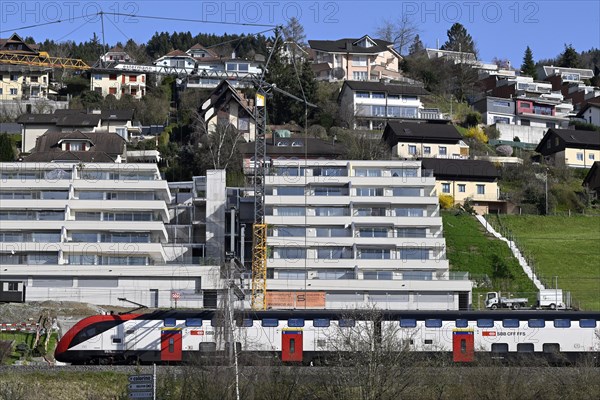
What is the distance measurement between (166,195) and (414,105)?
40.9m

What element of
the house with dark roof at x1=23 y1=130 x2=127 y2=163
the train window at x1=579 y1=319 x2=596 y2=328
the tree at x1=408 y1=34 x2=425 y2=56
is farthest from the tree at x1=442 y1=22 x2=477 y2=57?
the train window at x1=579 y1=319 x2=596 y2=328

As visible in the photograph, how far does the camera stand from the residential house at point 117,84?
111m

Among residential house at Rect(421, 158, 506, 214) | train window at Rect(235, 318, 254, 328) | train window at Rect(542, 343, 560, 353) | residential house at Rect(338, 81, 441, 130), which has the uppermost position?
residential house at Rect(338, 81, 441, 130)

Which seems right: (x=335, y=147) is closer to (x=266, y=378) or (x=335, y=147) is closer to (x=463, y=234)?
(x=463, y=234)

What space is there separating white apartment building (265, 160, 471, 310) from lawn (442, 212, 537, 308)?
2022mm

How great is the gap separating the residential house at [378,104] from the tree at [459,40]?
4287 centimetres

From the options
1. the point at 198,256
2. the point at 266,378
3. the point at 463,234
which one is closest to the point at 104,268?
the point at 198,256

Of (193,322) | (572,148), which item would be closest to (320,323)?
(193,322)

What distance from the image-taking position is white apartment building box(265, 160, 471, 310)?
2500 inches

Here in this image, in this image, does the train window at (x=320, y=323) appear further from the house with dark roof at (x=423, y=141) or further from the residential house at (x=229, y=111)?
the residential house at (x=229, y=111)

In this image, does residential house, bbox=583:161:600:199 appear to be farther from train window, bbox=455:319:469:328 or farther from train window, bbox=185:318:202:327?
train window, bbox=185:318:202:327

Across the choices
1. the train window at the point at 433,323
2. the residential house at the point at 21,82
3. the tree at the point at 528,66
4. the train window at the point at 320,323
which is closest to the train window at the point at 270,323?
the train window at the point at 320,323

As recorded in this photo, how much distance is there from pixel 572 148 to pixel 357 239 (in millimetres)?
36897

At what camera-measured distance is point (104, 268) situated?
212 feet
